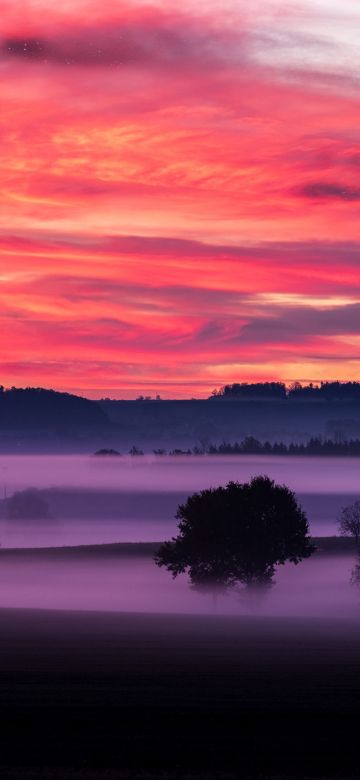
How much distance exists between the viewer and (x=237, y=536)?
107375mm

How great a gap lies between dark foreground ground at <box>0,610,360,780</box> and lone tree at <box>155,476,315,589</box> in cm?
2758

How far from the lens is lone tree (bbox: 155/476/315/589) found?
352 feet

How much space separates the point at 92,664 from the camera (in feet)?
192

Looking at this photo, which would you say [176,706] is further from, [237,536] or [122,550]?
[122,550]

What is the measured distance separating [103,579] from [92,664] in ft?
293

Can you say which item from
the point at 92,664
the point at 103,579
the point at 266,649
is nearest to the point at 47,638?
the point at 266,649

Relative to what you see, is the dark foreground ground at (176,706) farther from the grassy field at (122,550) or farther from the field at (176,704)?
the grassy field at (122,550)

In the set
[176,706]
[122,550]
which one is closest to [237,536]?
[176,706]

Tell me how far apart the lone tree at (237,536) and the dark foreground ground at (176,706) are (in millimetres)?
27583

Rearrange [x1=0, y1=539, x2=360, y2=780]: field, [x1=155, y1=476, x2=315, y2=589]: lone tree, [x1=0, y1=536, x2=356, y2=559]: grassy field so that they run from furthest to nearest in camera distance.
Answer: [x1=0, y1=536, x2=356, y2=559]: grassy field
[x1=155, y1=476, x2=315, y2=589]: lone tree
[x1=0, y1=539, x2=360, y2=780]: field

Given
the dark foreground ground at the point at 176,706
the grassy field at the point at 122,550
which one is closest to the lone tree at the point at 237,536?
the dark foreground ground at the point at 176,706

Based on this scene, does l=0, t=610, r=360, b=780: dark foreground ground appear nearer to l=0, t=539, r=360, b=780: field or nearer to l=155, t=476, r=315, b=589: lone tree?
l=0, t=539, r=360, b=780: field

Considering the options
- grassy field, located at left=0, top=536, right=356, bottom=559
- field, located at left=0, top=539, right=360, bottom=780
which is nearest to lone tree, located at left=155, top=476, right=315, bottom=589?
field, located at left=0, top=539, right=360, bottom=780

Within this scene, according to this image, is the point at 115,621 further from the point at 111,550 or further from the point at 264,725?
the point at 111,550
